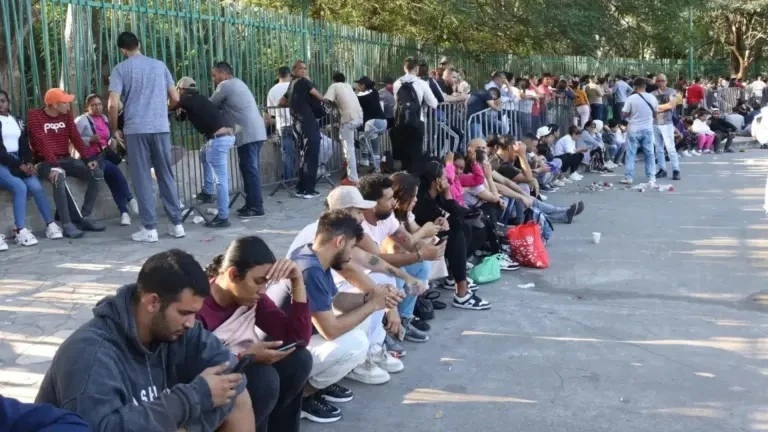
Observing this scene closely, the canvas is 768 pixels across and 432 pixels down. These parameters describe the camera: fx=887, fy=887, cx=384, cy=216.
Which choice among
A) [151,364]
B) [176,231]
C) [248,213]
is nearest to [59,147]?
[176,231]

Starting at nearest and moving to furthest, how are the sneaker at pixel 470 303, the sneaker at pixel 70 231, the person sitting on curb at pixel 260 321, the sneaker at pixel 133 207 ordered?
the person sitting on curb at pixel 260 321 → the sneaker at pixel 470 303 → the sneaker at pixel 70 231 → the sneaker at pixel 133 207

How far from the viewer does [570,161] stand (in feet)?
51.1

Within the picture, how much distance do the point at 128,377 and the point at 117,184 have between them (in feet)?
22.0

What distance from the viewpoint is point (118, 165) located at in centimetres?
970

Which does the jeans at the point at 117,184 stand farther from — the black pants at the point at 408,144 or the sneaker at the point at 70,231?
the black pants at the point at 408,144

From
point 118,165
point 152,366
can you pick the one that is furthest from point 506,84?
point 152,366

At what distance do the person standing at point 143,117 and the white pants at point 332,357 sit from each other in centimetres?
403

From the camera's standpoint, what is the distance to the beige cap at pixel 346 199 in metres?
5.78

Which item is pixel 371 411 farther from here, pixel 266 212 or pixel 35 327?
pixel 266 212

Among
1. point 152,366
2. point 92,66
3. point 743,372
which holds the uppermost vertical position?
point 92,66

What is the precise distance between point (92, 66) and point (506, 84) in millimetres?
9242

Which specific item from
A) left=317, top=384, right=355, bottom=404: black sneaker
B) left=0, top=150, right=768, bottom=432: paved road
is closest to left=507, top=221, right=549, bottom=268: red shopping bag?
left=0, top=150, right=768, bottom=432: paved road

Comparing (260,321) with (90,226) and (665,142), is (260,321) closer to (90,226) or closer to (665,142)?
(90,226)

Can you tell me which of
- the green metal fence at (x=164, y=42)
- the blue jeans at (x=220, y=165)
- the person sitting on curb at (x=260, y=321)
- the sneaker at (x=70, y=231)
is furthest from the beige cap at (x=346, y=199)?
the green metal fence at (x=164, y=42)
